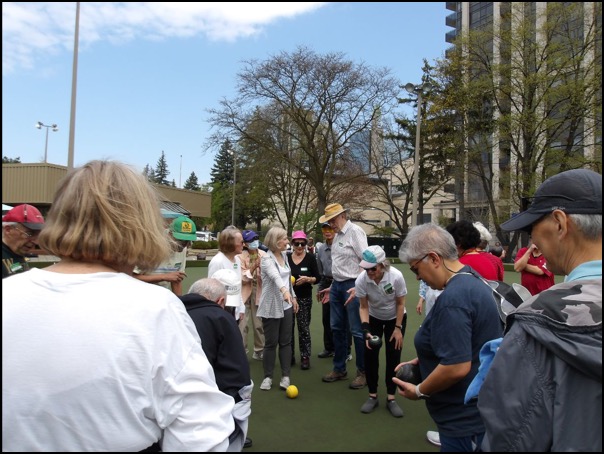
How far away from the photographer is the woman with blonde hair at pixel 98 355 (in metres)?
1.15

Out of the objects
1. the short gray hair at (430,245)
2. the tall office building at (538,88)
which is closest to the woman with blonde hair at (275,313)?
the short gray hair at (430,245)

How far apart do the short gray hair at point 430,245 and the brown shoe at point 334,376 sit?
354 cm

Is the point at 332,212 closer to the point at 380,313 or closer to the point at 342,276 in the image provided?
the point at 342,276

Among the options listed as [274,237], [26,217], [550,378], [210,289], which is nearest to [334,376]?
[274,237]

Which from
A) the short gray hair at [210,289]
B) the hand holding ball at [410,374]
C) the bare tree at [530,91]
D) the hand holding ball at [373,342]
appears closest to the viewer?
the hand holding ball at [410,374]

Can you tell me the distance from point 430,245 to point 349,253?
3.31 meters

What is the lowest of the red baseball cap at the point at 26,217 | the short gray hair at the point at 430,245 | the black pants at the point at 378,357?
the black pants at the point at 378,357

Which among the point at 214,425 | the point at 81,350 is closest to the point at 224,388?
the point at 214,425

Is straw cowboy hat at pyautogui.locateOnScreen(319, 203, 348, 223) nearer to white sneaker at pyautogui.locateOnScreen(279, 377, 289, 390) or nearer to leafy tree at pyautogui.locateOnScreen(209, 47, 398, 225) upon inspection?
white sneaker at pyautogui.locateOnScreen(279, 377, 289, 390)

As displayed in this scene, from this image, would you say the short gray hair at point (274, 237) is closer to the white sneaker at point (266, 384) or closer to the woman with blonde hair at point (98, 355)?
the white sneaker at point (266, 384)

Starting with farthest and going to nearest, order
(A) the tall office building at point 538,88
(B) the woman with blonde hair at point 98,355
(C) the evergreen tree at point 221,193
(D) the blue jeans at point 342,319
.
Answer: (C) the evergreen tree at point 221,193 < (A) the tall office building at point 538,88 < (D) the blue jeans at point 342,319 < (B) the woman with blonde hair at point 98,355

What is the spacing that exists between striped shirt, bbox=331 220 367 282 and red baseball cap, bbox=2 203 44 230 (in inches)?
136

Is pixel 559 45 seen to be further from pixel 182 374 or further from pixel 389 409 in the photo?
pixel 182 374

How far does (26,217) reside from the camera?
158 inches
